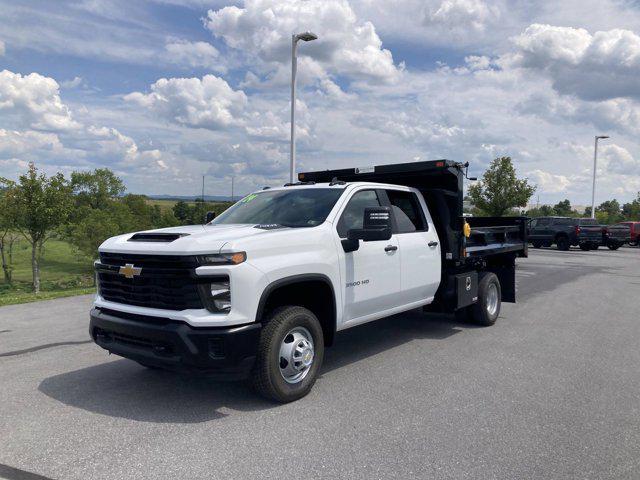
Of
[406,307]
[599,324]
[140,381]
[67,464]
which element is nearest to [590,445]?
[406,307]

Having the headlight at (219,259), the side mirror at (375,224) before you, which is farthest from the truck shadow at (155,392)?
the side mirror at (375,224)

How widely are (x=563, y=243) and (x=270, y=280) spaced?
27.5 metres

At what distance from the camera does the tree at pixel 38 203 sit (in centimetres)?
3672

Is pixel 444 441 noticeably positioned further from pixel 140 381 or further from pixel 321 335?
pixel 140 381

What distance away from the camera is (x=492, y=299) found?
8.28 m

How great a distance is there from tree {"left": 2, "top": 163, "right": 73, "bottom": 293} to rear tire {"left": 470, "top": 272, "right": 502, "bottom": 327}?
35101 millimetres

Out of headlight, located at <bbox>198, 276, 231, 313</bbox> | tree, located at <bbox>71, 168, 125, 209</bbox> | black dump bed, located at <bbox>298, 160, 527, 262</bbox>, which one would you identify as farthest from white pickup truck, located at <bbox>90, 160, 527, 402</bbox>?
tree, located at <bbox>71, 168, 125, 209</bbox>

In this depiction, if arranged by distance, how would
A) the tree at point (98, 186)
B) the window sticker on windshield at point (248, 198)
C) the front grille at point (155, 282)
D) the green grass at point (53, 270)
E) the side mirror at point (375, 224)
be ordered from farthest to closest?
the tree at point (98, 186), the green grass at point (53, 270), the window sticker on windshield at point (248, 198), the side mirror at point (375, 224), the front grille at point (155, 282)

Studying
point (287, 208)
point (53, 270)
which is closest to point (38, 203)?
point (287, 208)

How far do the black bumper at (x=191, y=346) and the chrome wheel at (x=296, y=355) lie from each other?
0.41 m

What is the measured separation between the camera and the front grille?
167 inches

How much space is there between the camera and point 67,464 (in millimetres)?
3492

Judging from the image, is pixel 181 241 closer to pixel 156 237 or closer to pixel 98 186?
pixel 156 237

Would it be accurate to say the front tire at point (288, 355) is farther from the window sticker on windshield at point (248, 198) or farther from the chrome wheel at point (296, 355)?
the window sticker on windshield at point (248, 198)
